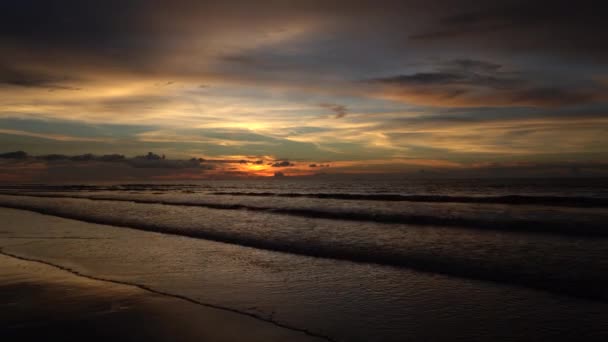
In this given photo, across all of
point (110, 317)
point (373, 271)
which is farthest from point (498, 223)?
point (110, 317)

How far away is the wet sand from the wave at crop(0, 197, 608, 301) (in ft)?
16.4

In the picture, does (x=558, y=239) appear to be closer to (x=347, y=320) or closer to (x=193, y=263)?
(x=347, y=320)

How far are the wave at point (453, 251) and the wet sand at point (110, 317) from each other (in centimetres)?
500

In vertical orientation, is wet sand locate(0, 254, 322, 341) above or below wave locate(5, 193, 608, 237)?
below

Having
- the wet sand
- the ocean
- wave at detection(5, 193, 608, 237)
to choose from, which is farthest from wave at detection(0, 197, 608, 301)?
the wet sand

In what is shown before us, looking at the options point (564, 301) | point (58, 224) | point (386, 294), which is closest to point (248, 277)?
point (386, 294)

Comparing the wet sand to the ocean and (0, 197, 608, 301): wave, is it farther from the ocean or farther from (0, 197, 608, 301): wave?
(0, 197, 608, 301): wave

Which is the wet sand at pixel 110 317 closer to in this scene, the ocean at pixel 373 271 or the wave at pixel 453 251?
the ocean at pixel 373 271

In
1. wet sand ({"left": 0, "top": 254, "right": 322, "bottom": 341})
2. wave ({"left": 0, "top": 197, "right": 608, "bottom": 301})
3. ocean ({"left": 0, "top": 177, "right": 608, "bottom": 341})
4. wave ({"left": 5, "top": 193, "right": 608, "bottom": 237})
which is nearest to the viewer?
wet sand ({"left": 0, "top": 254, "right": 322, "bottom": 341})

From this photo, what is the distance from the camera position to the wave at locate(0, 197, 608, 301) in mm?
8055

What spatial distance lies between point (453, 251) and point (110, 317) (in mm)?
8884

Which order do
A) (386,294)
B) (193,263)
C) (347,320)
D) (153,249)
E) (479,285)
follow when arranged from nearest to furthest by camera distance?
1. (347,320)
2. (386,294)
3. (479,285)
4. (193,263)
5. (153,249)

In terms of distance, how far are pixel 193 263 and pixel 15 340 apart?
500cm

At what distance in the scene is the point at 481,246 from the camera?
11820mm
